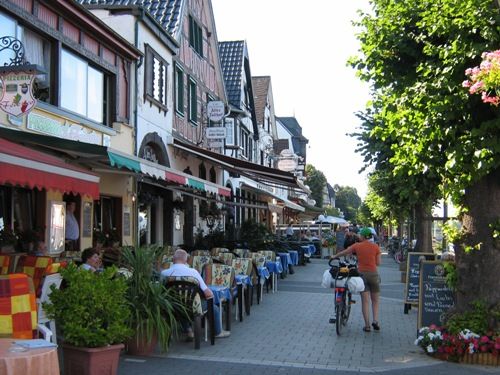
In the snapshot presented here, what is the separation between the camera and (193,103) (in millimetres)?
20656

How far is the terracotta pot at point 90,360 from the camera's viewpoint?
5719mm

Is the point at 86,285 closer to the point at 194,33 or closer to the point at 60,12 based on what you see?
the point at 60,12

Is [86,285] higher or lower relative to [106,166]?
lower

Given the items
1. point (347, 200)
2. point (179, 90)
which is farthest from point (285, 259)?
point (347, 200)

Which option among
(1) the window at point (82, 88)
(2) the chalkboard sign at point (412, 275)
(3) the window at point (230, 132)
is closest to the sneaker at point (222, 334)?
(2) the chalkboard sign at point (412, 275)

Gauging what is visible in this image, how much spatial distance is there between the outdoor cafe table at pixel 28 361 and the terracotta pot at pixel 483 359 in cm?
486

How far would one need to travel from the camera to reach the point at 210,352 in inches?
300

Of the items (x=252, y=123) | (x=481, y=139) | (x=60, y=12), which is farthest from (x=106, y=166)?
(x=252, y=123)

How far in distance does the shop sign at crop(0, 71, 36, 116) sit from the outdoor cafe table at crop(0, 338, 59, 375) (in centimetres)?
403

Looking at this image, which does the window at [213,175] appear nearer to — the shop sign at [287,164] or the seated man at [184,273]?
the seated man at [184,273]

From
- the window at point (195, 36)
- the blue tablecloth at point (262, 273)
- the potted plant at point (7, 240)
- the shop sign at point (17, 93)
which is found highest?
the window at point (195, 36)

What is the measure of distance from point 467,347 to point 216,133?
14.7 meters

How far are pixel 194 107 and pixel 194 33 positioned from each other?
2.67m

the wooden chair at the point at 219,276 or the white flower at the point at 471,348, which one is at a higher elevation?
the wooden chair at the point at 219,276
